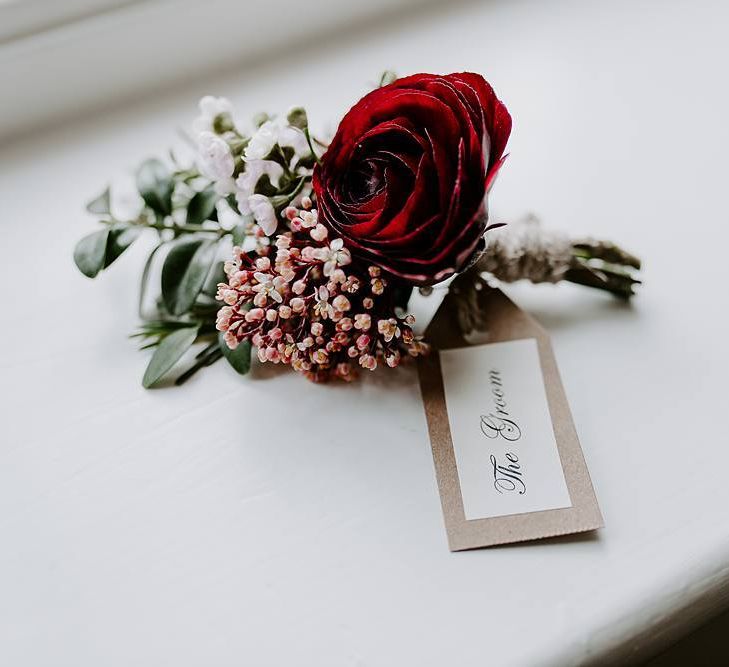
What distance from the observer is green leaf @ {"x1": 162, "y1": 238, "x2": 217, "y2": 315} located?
0.75 m

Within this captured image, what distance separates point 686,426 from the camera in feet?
2.23

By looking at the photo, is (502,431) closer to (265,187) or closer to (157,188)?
(265,187)

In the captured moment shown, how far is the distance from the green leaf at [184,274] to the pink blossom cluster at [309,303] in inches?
3.6

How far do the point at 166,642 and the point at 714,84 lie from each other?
2.98 ft

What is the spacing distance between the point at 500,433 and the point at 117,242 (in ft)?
1.40

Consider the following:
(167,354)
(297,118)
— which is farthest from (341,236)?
(167,354)

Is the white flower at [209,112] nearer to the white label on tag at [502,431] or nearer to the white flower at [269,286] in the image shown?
the white flower at [269,286]

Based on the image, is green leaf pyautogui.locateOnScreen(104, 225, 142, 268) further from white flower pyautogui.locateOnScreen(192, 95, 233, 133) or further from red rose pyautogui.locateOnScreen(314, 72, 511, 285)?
red rose pyautogui.locateOnScreen(314, 72, 511, 285)

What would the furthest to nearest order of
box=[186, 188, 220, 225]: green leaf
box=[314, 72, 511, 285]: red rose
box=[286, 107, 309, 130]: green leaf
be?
1. box=[186, 188, 220, 225]: green leaf
2. box=[286, 107, 309, 130]: green leaf
3. box=[314, 72, 511, 285]: red rose

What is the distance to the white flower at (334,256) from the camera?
62 centimetres

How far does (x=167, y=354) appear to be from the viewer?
74 centimetres

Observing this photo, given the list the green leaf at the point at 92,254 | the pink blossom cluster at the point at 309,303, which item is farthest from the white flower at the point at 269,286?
the green leaf at the point at 92,254

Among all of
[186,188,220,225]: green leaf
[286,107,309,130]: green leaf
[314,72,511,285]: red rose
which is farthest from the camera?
[186,188,220,225]: green leaf

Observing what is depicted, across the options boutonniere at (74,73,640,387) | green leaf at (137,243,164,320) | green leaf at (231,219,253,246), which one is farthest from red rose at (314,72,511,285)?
green leaf at (137,243,164,320)
